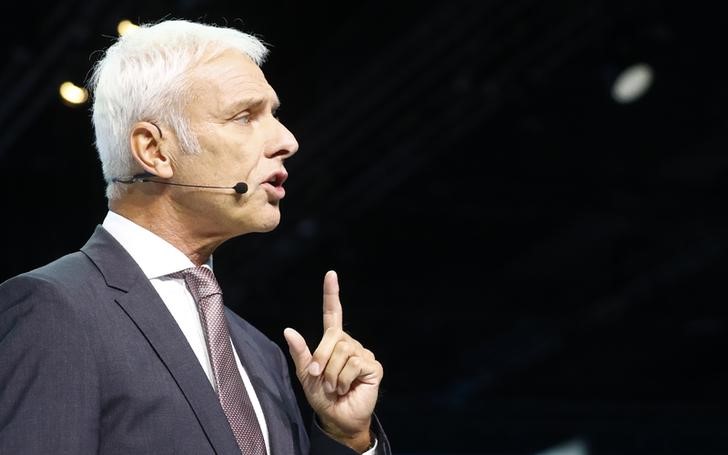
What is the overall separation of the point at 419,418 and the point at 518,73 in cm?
230

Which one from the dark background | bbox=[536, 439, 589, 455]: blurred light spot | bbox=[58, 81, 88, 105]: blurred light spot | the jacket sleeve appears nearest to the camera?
the jacket sleeve

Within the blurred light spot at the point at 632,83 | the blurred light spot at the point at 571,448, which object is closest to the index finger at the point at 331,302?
the blurred light spot at the point at 632,83

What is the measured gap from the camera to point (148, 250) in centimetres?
169

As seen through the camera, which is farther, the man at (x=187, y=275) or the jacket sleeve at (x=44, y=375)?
the man at (x=187, y=275)

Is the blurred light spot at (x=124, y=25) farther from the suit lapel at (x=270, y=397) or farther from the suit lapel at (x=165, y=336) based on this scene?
the suit lapel at (x=165, y=336)

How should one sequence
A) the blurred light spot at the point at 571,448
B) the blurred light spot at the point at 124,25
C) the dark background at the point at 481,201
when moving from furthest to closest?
the blurred light spot at the point at 571,448, the dark background at the point at 481,201, the blurred light spot at the point at 124,25

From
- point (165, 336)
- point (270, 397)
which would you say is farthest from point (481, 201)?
point (165, 336)

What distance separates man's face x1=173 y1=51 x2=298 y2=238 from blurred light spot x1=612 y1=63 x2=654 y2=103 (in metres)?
3.61

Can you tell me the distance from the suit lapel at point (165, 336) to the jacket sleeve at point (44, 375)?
0.12 meters

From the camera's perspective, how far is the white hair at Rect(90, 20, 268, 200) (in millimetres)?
1706

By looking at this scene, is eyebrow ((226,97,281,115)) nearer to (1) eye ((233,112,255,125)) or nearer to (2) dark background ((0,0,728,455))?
(1) eye ((233,112,255,125))

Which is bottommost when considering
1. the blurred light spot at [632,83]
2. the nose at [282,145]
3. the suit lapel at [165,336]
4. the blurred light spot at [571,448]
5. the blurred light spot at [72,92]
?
the suit lapel at [165,336]

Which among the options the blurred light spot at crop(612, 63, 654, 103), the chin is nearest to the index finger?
the chin

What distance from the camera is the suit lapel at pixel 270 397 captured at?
1707 millimetres
